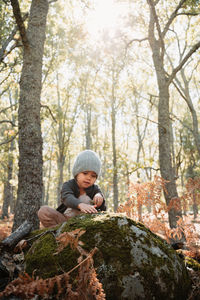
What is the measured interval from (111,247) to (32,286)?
2.48 ft

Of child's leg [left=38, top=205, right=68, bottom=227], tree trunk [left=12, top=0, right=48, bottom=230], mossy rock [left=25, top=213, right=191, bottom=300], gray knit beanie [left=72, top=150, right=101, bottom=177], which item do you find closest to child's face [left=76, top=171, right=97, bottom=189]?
gray knit beanie [left=72, top=150, right=101, bottom=177]

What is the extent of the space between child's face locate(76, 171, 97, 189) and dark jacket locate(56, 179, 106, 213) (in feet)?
0.25

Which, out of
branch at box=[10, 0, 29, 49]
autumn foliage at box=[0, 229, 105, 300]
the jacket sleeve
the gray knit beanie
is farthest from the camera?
branch at box=[10, 0, 29, 49]

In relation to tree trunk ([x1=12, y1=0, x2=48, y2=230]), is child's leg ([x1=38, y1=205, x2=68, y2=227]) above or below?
below

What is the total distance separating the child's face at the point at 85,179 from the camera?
3109 mm

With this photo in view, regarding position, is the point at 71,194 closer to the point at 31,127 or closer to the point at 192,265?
the point at 192,265

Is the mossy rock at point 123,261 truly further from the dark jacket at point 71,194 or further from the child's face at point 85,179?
the child's face at point 85,179

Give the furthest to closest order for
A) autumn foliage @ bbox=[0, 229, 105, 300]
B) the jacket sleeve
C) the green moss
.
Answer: the jacket sleeve < the green moss < autumn foliage @ bbox=[0, 229, 105, 300]

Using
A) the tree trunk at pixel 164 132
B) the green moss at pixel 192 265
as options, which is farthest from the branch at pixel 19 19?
the green moss at pixel 192 265

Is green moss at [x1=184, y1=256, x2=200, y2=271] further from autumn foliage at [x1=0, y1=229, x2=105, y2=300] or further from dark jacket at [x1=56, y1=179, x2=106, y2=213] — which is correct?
autumn foliage at [x1=0, y1=229, x2=105, y2=300]

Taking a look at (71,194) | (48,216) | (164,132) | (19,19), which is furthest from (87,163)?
(164,132)

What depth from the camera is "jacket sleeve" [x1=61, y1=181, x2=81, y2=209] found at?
2.63m

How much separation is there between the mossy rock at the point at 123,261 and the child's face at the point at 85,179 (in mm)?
1146

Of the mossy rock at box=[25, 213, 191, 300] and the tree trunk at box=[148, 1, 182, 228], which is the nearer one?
the mossy rock at box=[25, 213, 191, 300]
